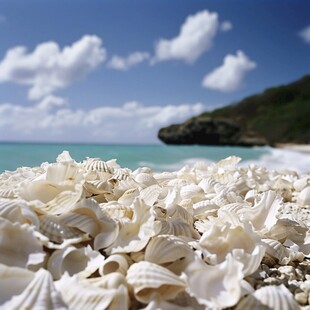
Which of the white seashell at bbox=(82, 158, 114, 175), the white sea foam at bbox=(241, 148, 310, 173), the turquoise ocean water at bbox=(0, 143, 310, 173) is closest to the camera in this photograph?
the white seashell at bbox=(82, 158, 114, 175)

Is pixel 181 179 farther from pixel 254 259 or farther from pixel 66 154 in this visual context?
pixel 254 259

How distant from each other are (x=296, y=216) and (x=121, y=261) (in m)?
1.43

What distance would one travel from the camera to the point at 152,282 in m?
1.04

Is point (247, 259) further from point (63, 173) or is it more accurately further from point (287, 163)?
point (287, 163)

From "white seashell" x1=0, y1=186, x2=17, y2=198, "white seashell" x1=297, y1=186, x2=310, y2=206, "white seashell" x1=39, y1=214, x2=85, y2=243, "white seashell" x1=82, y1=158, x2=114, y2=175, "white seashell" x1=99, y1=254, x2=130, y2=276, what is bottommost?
"white seashell" x1=297, y1=186, x2=310, y2=206

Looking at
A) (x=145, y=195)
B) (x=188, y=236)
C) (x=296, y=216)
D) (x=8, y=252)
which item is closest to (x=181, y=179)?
(x=296, y=216)

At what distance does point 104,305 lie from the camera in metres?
1.00

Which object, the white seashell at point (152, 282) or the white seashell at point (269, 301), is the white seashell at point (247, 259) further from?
the white seashell at point (152, 282)

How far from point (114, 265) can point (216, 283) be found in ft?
0.99

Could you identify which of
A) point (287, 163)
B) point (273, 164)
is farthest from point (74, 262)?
point (287, 163)

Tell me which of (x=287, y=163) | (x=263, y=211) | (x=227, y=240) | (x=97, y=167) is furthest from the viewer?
(x=287, y=163)

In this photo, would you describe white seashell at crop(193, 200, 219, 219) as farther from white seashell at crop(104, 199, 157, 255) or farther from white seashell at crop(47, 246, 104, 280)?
white seashell at crop(47, 246, 104, 280)

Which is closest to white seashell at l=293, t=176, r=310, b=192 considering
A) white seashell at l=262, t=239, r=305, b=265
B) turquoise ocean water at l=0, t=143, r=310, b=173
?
white seashell at l=262, t=239, r=305, b=265

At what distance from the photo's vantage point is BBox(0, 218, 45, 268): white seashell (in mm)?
1146
